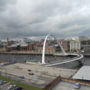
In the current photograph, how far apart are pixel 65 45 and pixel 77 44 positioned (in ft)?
36.2

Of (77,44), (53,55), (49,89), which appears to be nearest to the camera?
(49,89)

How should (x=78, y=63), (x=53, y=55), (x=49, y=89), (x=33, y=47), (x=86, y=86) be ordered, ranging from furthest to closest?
1. (x=33, y=47)
2. (x=53, y=55)
3. (x=78, y=63)
4. (x=86, y=86)
5. (x=49, y=89)

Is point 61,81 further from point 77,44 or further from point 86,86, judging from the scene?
point 77,44

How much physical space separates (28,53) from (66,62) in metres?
54.3

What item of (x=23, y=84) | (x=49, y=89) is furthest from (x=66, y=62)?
(x=49, y=89)

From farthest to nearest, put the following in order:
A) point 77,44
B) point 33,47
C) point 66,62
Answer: point 33,47 → point 77,44 → point 66,62

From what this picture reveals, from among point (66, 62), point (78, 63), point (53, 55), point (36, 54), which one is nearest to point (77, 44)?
point (53, 55)

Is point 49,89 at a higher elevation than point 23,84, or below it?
higher

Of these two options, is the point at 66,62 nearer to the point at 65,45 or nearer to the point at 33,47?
the point at 65,45

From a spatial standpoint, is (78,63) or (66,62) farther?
(78,63)

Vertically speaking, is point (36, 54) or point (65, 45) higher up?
point (65, 45)

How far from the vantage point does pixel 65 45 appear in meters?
108

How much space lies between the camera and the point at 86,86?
15.9 metres

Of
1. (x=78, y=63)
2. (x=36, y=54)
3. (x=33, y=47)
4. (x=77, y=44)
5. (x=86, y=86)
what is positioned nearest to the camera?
(x=86, y=86)
